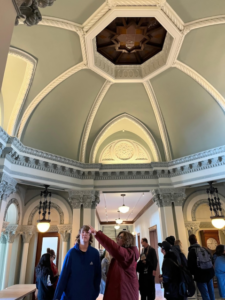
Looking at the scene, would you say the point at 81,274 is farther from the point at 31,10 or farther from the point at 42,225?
the point at 42,225

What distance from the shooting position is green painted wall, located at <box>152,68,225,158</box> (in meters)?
7.11

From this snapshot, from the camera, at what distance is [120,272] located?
7.63 feet

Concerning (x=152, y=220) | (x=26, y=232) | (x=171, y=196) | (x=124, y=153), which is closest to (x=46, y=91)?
(x=124, y=153)

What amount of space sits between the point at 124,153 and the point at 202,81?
3.80 meters

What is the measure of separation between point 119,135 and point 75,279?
7038 mm

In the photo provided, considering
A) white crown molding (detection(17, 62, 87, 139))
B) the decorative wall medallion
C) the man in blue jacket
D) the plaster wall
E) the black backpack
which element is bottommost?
the black backpack

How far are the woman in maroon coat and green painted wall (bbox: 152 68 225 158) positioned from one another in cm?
598

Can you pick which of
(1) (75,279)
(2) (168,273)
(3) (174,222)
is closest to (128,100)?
(3) (174,222)

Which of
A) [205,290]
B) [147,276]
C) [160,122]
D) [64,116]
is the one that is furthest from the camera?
[160,122]

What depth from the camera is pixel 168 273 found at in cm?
333

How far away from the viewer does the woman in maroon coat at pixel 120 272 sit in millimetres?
2254

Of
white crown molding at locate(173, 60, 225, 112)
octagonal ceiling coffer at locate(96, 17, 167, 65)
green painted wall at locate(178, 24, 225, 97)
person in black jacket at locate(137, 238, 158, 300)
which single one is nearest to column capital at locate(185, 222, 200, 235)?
person in black jacket at locate(137, 238, 158, 300)

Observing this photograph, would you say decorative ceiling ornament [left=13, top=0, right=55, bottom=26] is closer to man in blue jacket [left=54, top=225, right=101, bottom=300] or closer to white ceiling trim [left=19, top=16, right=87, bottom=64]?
man in blue jacket [left=54, top=225, right=101, bottom=300]

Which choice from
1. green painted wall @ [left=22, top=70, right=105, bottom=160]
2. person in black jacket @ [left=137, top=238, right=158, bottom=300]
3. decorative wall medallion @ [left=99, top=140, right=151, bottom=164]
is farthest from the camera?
decorative wall medallion @ [left=99, top=140, right=151, bottom=164]
